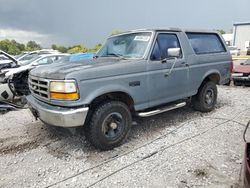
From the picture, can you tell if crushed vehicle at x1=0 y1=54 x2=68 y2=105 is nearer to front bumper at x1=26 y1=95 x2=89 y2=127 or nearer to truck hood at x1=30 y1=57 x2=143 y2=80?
truck hood at x1=30 y1=57 x2=143 y2=80

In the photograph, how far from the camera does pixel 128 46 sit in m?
4.95

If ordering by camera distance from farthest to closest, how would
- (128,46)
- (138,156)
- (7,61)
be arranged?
(7,61) → (128,46) → (138,156)

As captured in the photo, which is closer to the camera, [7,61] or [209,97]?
[209,97]

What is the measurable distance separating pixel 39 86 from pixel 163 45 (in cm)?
240

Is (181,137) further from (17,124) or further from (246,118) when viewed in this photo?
(17,124)

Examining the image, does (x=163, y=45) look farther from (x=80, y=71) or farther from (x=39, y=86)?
(x=39, y=86)

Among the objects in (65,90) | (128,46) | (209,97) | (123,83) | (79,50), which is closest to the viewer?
(65,90)

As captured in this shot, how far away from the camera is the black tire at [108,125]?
159 inches

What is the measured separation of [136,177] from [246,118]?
347 centimetres

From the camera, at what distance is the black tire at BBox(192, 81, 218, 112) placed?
5980 mm

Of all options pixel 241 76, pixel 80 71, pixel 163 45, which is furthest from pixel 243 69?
pixel 80 71

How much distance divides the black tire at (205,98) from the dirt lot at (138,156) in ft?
1.00

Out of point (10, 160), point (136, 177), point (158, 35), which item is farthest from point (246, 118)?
point (10, 160)

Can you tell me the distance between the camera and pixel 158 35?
4.92 metres
